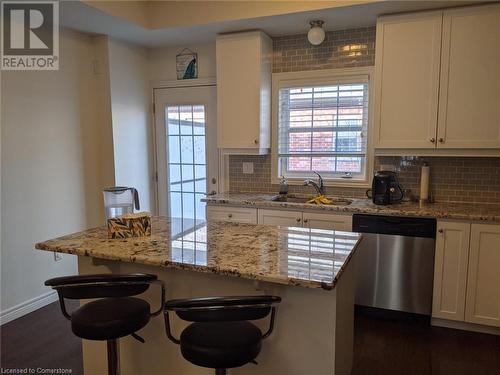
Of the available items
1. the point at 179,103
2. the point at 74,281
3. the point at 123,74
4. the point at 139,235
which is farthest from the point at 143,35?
the point at 74,281

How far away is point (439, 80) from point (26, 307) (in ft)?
12.5

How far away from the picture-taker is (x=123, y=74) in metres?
3.88

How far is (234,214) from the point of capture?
11.4 ft

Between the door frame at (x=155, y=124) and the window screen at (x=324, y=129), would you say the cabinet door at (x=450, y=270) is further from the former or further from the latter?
the door frame at (x=155, y=124)

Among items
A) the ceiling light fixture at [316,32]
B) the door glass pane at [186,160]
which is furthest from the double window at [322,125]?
the door glass pane at [186,160]

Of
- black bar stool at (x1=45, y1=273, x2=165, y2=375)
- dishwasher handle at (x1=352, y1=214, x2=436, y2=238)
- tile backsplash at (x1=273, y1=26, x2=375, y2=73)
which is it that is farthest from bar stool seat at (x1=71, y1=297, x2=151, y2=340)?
tile backsplash at (x1=273, y1=26, x2=375, y2=73)

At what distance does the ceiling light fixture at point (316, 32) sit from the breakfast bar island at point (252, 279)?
1.81m

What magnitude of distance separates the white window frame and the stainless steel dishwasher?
0.66 m

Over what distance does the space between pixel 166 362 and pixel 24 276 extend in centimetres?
187

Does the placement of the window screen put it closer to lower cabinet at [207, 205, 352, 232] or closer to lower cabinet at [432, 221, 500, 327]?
lower cabinet at [207, 205, 352, 232]

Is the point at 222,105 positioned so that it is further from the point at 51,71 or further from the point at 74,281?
the point at 74,281

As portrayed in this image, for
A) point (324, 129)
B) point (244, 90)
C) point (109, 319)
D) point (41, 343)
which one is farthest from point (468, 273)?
point (41, 343)

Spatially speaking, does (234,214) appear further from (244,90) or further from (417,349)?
(417,349)

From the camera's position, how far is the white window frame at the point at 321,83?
343cm
